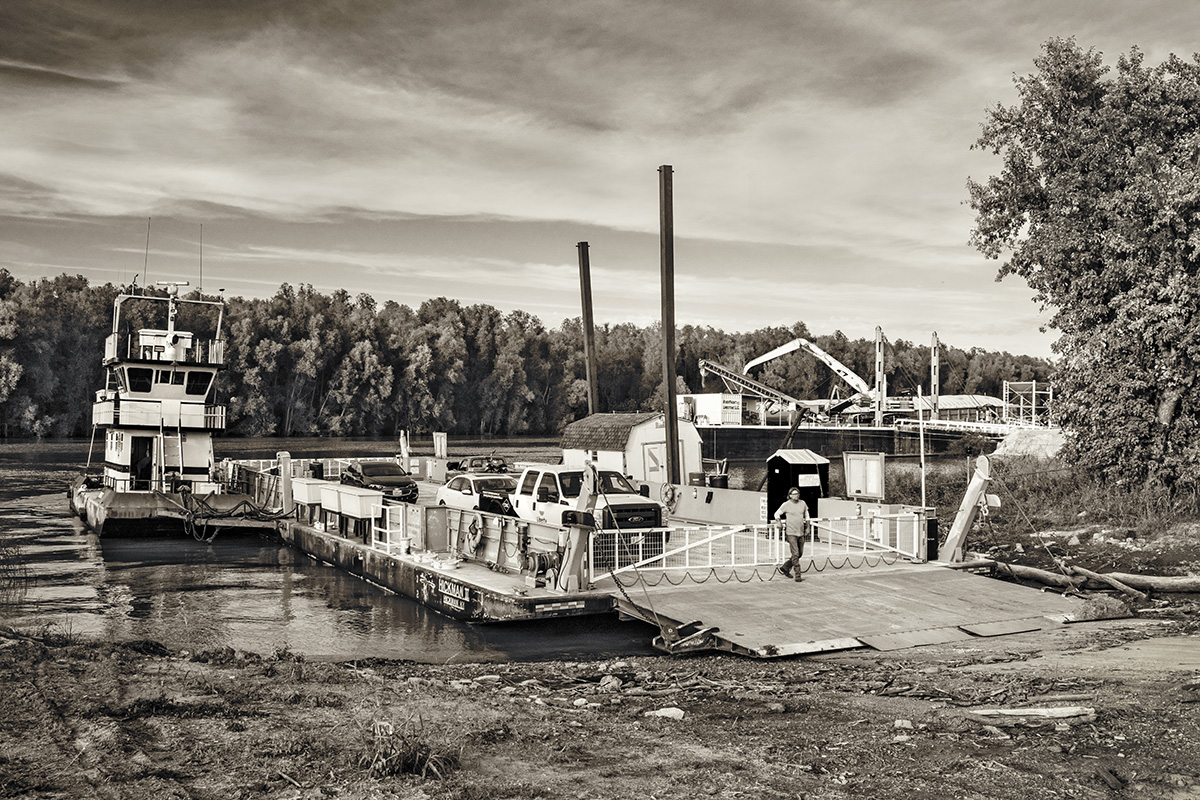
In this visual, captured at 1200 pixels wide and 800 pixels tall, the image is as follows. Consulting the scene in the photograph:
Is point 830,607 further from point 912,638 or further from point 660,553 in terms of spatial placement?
point 660,553

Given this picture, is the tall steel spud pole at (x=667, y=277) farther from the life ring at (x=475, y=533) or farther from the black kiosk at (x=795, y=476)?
the life ring at (x=475, y=533)

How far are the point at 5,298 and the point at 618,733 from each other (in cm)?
9083

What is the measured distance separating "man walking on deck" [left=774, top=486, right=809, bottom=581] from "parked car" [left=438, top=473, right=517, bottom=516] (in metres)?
7.58

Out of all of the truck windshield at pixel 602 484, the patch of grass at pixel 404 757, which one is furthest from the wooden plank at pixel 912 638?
the truck windshield at pixel 602 484

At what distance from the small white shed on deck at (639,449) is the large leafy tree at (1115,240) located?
40.7 feet

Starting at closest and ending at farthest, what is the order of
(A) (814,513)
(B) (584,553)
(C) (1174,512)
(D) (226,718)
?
(D) (226,718) → (B) (584,553) → (A) (814,513) → (C) (1174,512)

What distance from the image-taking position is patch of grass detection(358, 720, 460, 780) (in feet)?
22.7

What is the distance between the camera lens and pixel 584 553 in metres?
15.3

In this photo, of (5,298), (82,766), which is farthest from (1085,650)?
(5,298)

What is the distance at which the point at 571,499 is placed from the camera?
758 inches

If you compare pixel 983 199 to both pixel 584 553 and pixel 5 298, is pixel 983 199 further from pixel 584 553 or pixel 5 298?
pixel 5 298

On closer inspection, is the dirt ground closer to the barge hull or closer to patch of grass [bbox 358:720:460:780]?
patch of grass [bbox 358:720:460:780]

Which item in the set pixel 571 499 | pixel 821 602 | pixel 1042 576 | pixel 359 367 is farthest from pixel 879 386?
pixel 821 602

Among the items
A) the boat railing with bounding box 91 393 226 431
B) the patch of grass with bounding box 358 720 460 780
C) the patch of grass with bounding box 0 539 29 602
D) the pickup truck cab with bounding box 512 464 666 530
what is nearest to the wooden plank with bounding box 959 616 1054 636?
the pickup truck cab with bounding box 512 464 666 530
